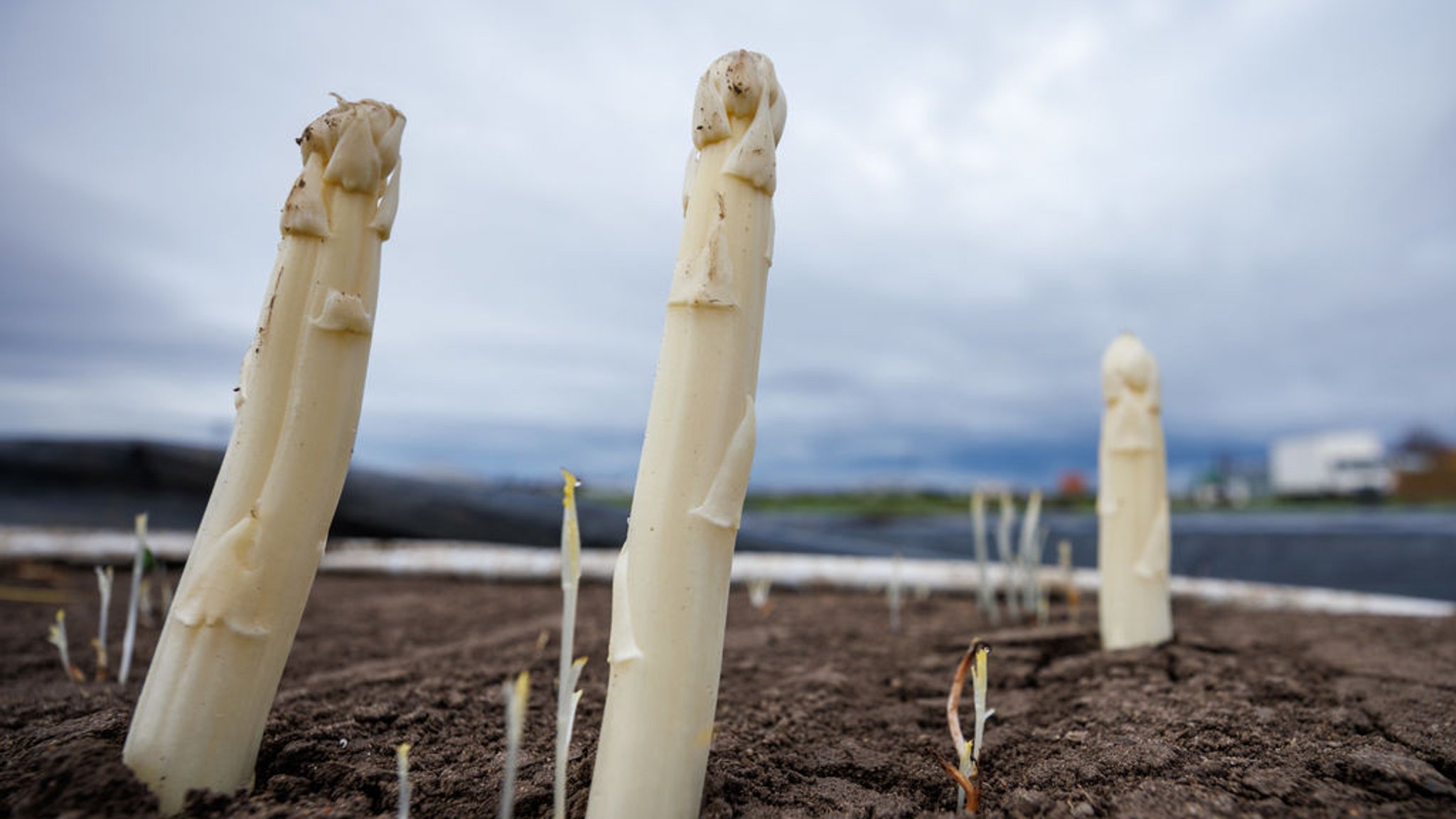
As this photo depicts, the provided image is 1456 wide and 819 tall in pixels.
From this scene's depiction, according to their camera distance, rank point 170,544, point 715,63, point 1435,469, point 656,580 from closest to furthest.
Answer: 1. point 656,580
2. point 715,63
3. point 170,544
4. point 1435,469

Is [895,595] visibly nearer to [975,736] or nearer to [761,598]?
[761,598]

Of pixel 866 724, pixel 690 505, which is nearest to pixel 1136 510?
pixel 866 724

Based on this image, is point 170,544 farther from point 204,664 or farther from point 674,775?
point 674,775

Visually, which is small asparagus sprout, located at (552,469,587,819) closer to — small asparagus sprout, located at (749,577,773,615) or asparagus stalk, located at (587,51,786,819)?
asparagus stalk, located at (587,51,786,819)

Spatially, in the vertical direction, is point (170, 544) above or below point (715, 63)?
below

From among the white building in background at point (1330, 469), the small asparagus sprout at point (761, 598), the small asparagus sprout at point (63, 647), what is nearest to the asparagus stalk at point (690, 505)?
the small asparagus sprout at point (63, 647)

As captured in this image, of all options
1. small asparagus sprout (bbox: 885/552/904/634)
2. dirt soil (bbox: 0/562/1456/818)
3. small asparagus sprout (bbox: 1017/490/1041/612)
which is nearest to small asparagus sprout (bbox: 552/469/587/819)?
dirt soil (bbox: 0/562/1456/818)

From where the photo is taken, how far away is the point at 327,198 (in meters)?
0.91

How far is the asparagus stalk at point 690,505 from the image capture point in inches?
31.1

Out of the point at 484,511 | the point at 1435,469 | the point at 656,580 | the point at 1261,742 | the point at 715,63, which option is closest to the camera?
the point at 656,580

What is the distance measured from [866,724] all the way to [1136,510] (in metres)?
0.95

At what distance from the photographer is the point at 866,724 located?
1356 mm

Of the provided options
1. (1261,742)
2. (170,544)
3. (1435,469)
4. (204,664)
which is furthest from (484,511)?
(1435,469)

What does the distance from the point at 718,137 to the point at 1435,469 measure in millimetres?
18893
